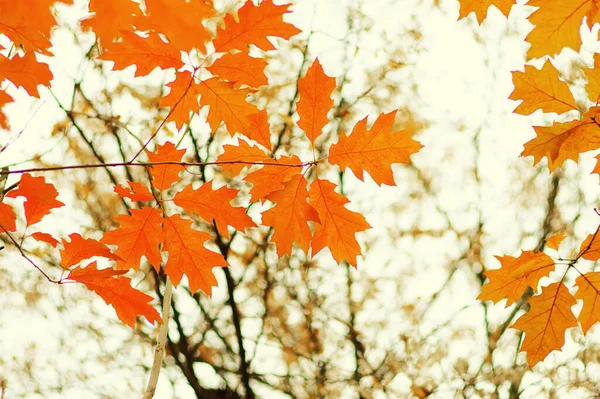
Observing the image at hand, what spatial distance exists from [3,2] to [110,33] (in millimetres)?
211

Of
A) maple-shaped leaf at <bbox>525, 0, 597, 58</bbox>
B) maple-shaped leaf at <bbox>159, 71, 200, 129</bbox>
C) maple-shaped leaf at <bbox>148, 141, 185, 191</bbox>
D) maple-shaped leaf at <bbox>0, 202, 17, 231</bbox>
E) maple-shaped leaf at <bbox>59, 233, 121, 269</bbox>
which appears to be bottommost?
maple-shaped leaf at <bbox>59, 233, 121, 269</bbox>

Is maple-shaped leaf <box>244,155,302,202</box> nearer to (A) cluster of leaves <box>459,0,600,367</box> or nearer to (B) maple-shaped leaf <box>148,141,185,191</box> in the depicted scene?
(B) maple-shaped leaf <box>148,141,185,191</box>

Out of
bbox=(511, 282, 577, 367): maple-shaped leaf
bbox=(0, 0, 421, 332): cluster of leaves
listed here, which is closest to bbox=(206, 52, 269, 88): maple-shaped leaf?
bbox=(0, 0, 421, 332): cluster of leaves

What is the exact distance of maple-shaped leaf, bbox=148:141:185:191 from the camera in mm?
1405

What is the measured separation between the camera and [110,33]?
0.85m

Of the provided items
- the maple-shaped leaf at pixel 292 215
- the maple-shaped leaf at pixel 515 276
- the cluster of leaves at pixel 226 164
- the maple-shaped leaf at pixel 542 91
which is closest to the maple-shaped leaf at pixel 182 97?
the cluster of leaves at pixel 226 164

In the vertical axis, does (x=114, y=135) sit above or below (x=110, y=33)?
above

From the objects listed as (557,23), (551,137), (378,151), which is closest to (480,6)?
(557,23)

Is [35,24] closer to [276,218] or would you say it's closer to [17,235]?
[276,218]

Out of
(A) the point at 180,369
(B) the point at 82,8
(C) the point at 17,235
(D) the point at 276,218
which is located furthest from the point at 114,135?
(D) the point at 276,218

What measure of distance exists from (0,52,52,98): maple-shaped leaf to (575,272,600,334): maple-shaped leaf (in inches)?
58.5

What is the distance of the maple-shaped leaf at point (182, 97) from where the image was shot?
1.33m

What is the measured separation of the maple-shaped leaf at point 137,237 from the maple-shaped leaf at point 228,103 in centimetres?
34

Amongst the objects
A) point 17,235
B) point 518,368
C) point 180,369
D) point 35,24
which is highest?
point 17,235
